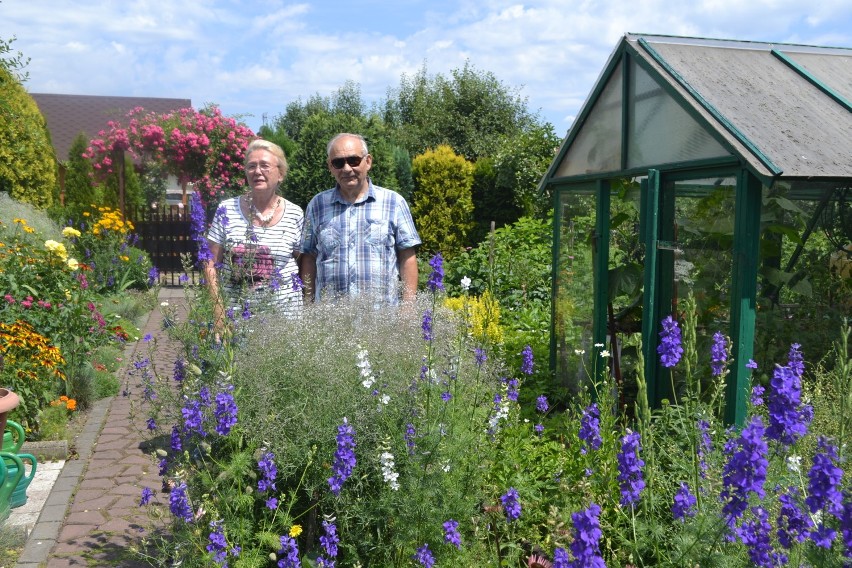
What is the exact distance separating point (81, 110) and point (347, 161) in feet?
124

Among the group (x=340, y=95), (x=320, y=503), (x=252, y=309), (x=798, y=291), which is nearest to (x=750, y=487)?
(x=320, y=503)

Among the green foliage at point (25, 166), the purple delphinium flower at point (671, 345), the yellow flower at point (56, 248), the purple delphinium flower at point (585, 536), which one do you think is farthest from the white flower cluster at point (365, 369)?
the green foliage at point (25, 166)

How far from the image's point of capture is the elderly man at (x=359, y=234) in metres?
4.41

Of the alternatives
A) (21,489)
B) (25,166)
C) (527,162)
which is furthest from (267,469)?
(527,162)

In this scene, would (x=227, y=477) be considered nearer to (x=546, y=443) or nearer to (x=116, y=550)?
(x=116, y=550)

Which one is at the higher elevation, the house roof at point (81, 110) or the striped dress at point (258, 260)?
the house roof at point (81, 110)

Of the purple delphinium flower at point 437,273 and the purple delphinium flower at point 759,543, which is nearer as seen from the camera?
the purple delphinium flower at point 759,543

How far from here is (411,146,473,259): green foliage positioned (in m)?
16.9

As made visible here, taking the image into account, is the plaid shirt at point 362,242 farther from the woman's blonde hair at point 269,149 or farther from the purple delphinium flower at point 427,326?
the purple delphinium flower at point 427,326

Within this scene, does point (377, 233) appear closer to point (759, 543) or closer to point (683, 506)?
point (683, 506)

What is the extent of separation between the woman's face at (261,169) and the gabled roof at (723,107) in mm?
2256

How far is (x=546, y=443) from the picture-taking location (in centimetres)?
446

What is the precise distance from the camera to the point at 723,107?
13.2 ft

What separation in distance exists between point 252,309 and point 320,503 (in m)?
1.17
